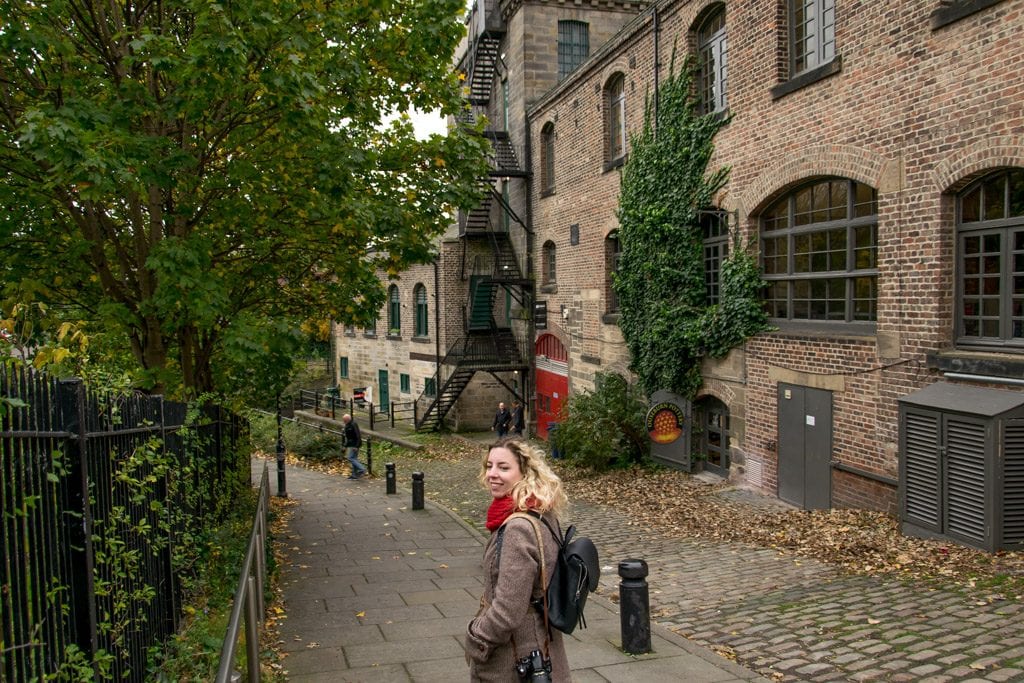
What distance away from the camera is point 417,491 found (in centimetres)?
1359

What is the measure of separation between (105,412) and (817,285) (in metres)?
10.3

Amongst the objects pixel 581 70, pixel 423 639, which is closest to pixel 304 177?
pixel 423 639

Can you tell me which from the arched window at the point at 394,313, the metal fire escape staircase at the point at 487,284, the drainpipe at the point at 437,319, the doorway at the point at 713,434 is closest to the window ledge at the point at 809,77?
the doorway at the point at 713,434

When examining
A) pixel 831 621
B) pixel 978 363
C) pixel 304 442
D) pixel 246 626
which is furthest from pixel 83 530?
pixel 304 442

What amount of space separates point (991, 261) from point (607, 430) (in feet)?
27.2

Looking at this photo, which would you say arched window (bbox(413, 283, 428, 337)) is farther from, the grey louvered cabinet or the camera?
the camera

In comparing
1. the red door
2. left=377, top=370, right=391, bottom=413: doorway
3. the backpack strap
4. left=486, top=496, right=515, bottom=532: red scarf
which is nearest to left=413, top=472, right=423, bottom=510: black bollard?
the red door

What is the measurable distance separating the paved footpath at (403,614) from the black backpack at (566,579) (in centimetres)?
36

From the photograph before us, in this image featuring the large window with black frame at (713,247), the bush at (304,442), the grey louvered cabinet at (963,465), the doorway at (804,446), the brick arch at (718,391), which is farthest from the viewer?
the bush at (304,442)

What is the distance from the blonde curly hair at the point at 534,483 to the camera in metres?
3.57

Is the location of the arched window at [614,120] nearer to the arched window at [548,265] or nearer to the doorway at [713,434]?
the arched window at [548,265]

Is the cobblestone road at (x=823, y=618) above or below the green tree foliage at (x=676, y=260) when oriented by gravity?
below

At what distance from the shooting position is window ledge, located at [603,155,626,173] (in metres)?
17.6

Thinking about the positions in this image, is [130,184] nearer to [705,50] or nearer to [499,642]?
[499,642]
